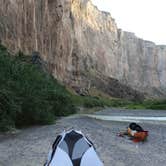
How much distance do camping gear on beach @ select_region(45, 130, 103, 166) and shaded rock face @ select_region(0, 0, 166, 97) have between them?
50506 mm

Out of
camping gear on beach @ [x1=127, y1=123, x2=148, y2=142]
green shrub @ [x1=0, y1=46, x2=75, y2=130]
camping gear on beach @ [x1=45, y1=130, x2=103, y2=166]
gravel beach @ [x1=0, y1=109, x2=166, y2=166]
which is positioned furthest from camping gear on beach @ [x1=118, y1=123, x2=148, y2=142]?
camping gear on beach @ [x1=45, y1=130, x2=103, y2=166]

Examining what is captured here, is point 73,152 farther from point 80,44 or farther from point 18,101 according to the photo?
point 80,44

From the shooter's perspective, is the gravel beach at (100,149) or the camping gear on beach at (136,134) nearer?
the gravel beach at (100,149)

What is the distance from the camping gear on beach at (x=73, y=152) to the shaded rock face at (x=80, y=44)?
50.5 metres

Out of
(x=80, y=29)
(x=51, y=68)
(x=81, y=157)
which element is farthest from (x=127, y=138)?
(x=80, y=29)

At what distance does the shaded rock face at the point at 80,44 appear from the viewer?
62988 mm

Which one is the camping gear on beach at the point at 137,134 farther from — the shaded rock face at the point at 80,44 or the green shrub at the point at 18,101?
the shaded rock face at the point at 80,44

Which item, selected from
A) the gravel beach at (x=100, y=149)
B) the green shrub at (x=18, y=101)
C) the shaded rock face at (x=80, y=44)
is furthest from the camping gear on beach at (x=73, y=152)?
the shaded rock face at (x=80, y=44)

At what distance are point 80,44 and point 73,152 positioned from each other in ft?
353

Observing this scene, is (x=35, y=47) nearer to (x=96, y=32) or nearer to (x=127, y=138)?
(x=127, y=138)

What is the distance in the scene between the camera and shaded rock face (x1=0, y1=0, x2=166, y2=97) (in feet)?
207

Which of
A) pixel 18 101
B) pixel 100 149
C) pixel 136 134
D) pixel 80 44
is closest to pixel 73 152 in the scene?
pixel 100 149

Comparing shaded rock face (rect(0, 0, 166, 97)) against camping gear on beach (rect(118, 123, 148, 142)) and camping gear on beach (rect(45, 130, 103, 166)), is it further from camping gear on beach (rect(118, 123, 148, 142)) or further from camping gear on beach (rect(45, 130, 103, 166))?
camping gear on beach (rect(45, 130, 103, 166))

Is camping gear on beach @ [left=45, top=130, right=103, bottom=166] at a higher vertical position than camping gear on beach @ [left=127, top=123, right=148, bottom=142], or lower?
higher
